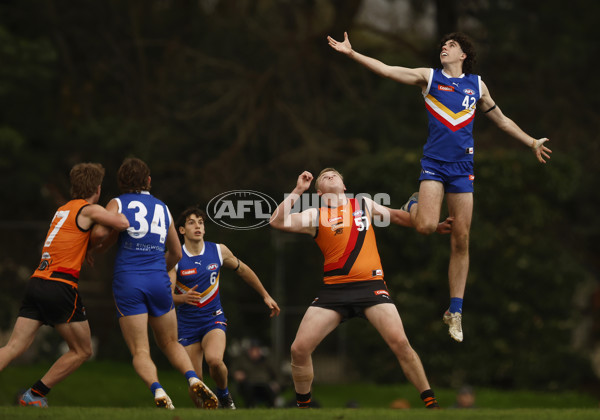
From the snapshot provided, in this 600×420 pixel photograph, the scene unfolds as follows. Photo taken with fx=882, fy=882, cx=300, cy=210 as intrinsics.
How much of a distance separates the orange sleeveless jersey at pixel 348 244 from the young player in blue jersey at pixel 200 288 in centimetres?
119

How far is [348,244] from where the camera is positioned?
869 centimetres

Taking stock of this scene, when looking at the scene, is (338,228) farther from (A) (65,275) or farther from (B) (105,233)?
(A) (65,275)

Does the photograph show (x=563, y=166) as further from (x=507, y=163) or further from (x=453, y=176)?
(x=453, y=176)

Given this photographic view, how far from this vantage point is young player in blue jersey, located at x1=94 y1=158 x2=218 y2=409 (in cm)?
809

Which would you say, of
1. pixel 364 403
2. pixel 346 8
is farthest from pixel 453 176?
pixel 346 8

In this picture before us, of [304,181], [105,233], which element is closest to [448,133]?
[304,181]

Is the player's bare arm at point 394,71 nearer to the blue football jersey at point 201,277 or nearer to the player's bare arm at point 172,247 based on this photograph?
the player's bare arm at point 172,247

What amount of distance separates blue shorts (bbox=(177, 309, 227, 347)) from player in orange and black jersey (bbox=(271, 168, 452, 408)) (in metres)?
1.35

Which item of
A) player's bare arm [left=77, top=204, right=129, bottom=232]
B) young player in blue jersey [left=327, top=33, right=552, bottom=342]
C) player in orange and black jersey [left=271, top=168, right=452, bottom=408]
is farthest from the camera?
young player in blue jersey [left=327, top=33, right=552, bottom=342]

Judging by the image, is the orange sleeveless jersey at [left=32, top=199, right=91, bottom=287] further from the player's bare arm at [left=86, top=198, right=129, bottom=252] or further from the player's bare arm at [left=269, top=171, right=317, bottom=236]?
Result: the player's bare arm at [left=269, top=171, right=317, bottom=236]

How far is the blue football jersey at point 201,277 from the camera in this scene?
9.66 m

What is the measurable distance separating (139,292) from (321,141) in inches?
526

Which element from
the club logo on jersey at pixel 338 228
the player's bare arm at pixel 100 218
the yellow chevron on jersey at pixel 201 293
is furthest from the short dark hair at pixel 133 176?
the club logo on jersey at pixel 338 228

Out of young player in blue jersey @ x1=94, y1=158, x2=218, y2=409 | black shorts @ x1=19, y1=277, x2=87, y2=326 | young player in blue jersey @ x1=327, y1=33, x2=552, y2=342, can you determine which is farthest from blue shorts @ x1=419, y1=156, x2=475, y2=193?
black shorts @ x1=19, y1=277, x2=87, y2=326
